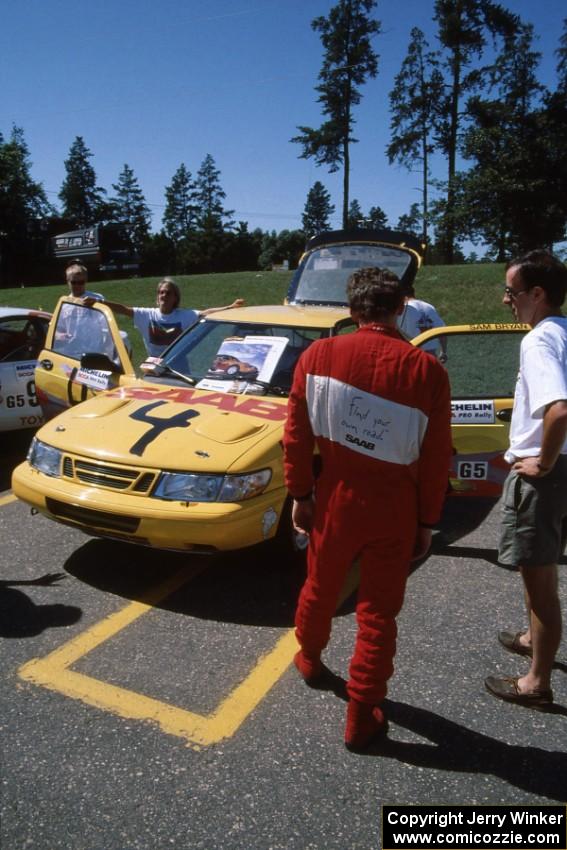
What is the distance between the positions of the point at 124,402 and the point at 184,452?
93 cm

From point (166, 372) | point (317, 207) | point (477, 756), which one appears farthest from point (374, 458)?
point (317, 207)

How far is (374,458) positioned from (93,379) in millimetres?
3303

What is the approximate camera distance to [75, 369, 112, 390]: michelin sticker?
4.96 meters

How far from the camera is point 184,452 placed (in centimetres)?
351

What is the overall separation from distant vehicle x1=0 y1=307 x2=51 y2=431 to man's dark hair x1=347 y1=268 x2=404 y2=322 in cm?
441

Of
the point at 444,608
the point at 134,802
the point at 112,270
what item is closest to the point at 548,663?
the point at 444,608

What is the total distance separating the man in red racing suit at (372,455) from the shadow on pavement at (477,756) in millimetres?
157

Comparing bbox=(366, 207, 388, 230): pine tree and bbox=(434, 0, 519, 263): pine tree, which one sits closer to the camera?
bbox=(434, 0, 519, 263): pine tree

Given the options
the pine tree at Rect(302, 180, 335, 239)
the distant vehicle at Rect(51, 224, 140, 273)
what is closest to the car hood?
the distant vehicle at Rect(51, 224, 140, 273)

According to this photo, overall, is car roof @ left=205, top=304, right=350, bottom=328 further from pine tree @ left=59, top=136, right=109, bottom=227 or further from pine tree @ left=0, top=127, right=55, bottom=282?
pine tree @ left=59, top=136, right=109, bottom=227

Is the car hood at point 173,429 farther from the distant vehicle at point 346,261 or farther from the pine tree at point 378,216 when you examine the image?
the pine tree at point 378,216

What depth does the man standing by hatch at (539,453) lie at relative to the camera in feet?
7.86

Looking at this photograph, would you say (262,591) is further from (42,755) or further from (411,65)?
(411,65)

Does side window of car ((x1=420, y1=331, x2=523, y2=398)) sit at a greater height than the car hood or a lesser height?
lesser
